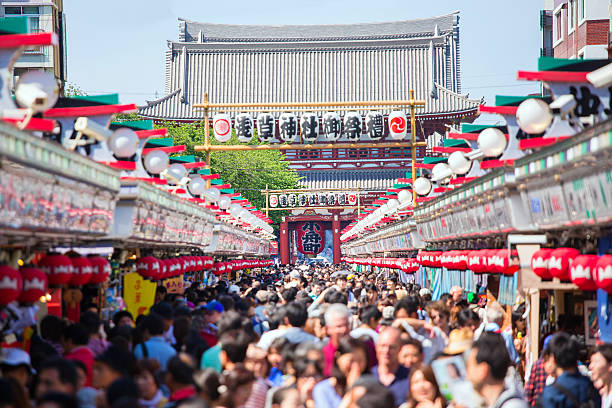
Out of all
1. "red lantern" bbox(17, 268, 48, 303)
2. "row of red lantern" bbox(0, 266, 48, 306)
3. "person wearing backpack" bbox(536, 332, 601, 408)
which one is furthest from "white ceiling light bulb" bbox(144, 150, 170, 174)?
"person wearing backpack" bbox(536, 332, 601, 408)

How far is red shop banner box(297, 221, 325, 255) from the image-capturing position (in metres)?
78.0

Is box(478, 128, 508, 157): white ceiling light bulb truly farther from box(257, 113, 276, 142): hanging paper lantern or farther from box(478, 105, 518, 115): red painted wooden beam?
box(257, 113, 276, 142): hanging paper lantern

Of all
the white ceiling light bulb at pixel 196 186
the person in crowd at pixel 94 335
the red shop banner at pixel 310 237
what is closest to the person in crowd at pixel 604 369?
the person in crowd at pixel 94 335

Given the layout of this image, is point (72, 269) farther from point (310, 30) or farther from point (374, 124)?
point (310, 30)

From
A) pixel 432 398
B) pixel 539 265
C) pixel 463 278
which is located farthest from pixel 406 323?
pixel 463 278

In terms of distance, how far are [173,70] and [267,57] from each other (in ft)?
25.0

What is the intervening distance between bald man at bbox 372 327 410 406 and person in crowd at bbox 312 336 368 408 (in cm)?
19

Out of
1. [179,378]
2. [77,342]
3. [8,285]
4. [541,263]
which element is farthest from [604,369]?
[8,285]

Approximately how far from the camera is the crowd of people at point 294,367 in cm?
642

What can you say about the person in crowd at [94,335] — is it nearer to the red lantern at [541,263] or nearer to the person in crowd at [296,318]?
the person in crowd at [296,318]

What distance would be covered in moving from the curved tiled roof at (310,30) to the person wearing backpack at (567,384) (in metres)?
67.3

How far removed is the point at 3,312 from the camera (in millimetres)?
9859

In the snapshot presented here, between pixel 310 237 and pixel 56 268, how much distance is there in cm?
6705

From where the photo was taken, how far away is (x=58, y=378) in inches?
250
